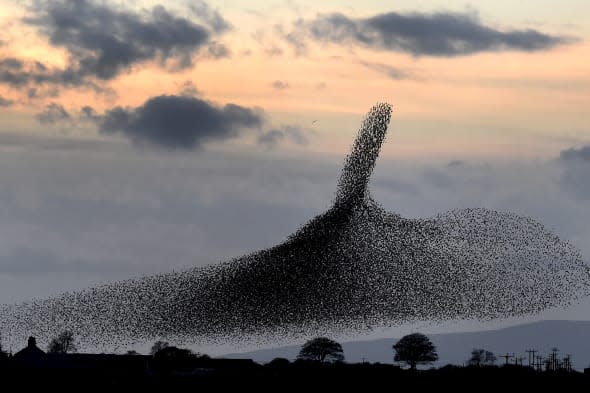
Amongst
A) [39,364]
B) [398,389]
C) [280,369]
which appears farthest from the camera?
[280,369]

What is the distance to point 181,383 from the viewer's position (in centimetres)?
14012

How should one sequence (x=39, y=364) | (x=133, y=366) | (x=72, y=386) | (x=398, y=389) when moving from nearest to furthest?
(x=72, y=386)
(x=39, y=364)
(x=398, y=389)
(x=133, y=366)

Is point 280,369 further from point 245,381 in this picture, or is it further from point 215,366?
point 245,381

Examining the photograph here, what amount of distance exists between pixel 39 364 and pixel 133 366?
70.8ft

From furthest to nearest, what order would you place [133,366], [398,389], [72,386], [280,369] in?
[280,369] < [133,366] < [398,389] < [72,386]

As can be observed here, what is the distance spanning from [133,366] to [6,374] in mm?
29440

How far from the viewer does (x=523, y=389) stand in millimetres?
155250

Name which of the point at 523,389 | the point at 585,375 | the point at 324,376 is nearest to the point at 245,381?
the point at 324,376

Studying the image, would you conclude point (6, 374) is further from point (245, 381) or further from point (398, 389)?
point (398, 389)

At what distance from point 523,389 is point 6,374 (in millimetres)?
57759

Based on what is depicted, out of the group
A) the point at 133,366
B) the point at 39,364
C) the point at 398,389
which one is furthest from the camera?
the point at 133,366

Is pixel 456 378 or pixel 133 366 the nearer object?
pixel 133 366

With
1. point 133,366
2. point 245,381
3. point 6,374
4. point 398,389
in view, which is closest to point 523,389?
point 398,389

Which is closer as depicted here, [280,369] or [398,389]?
[398,389]
